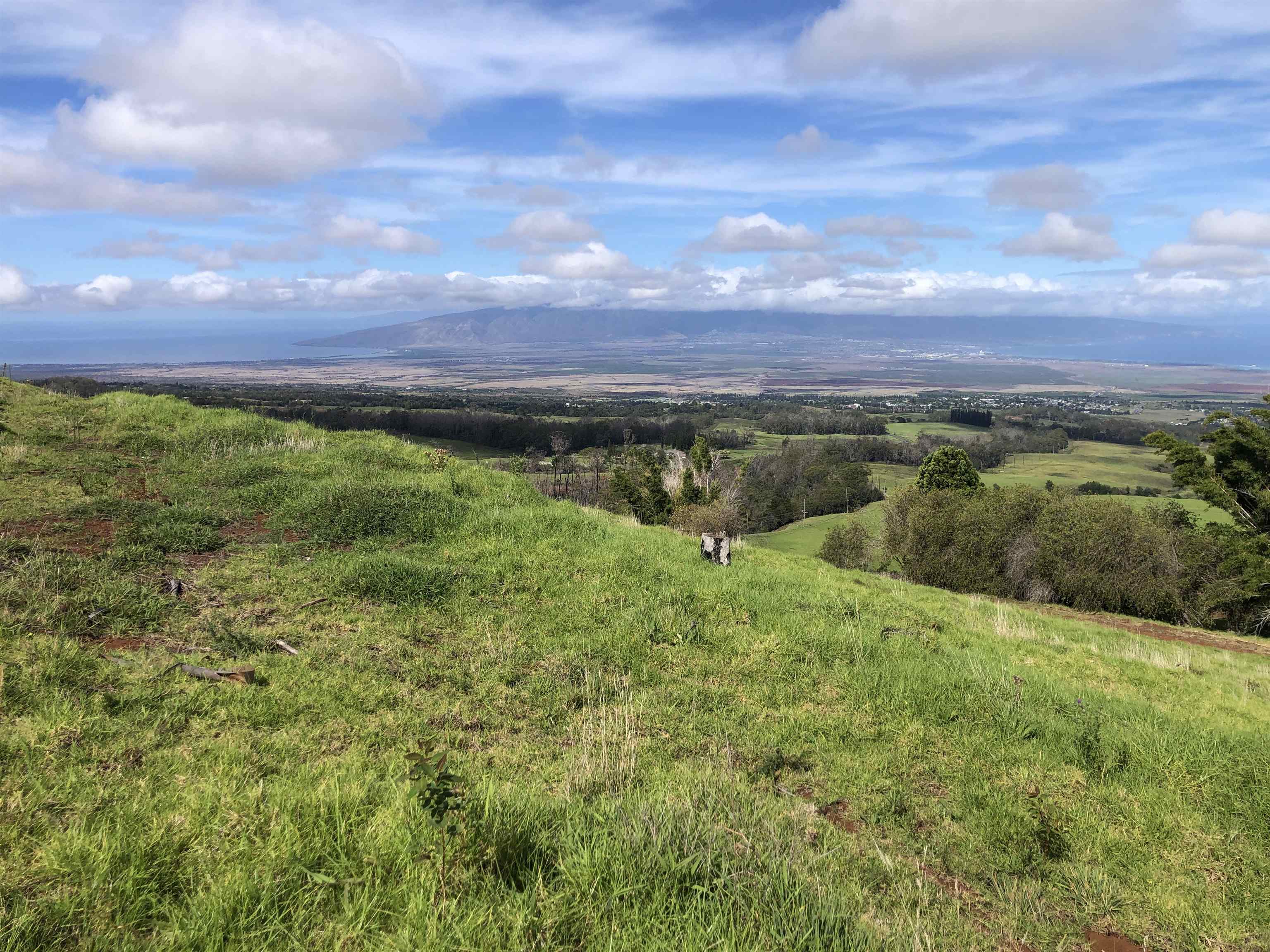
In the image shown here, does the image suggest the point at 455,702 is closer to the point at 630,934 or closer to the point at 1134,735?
the point at 630,934

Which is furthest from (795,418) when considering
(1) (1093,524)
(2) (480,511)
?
(2) (480,511)

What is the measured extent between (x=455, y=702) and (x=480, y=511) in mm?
5288

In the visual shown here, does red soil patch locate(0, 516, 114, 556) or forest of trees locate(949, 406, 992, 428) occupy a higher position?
red soil patch locate(0, 516, 114, 556)

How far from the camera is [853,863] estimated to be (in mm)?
3986

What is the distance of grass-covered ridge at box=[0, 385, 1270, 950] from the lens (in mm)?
2838

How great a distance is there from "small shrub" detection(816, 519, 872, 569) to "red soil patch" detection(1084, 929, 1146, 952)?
152 feet

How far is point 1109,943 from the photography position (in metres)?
3.69

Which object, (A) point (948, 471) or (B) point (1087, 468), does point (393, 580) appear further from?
(B) point (1087, 468)

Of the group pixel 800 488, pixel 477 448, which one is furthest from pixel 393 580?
pixel 800 488

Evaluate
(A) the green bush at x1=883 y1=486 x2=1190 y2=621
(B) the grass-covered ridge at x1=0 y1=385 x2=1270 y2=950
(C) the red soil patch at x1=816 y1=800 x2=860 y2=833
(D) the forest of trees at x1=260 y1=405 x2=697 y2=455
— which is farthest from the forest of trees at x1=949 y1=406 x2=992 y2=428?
(C) the red soil patch at x1=816 y1=800 x2=860 y2=833

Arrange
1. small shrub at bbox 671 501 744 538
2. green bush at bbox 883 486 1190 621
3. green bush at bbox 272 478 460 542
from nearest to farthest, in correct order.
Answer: green bush at bbox 272 478 460 542, green bush at bbox 883 486 1190 621, small shrub at bbox 671 501 744 538

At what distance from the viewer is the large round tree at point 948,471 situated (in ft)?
156

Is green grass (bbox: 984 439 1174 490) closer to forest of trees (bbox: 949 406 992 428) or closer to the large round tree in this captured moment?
forest of trees (bbox: 949 406 992 428)

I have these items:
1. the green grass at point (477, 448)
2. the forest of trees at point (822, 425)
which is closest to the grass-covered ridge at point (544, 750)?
the green grass at point (477, 448)
